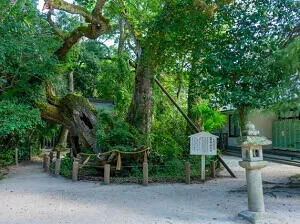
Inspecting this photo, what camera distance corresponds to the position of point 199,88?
7957 mm

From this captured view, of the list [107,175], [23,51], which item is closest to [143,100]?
[107,175]

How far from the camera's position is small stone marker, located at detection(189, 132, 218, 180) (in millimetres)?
10969

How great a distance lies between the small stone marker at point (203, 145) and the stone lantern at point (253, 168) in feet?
14.6

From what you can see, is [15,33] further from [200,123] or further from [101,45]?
[101,45]

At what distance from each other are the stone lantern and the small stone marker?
444 cm

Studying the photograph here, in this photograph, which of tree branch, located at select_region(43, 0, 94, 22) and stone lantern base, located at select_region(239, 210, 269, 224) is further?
tree branch, located at select_region(43, 0, 94, 22)

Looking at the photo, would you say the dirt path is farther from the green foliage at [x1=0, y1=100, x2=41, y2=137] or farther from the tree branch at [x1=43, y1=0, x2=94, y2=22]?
the tree branch at [x1=43, y1=0, x2=94, y2=22]

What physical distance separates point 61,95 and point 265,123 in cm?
1381

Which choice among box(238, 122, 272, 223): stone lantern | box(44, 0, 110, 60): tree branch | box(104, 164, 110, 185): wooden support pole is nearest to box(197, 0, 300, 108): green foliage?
box(238, 122, 272, 223): stone lantern

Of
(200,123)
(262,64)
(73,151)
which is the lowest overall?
(73,151)

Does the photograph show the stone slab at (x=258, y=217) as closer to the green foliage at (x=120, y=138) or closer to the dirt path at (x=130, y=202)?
the dirt path at (x=130, y=202)

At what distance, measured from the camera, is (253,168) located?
6.37 m

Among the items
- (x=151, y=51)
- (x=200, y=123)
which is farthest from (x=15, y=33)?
(x=200, y=123)

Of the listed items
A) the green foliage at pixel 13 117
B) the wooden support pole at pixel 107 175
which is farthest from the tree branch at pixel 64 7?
the wooden support pole at pixel 107 175
